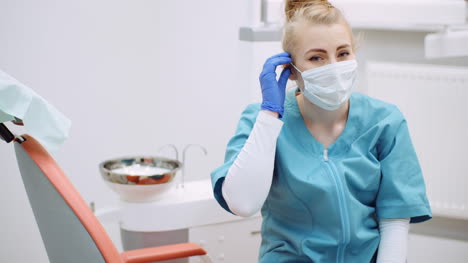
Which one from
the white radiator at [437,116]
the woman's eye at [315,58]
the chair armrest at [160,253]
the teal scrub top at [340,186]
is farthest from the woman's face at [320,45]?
the white radiator at [437,116]

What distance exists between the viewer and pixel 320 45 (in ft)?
4.58

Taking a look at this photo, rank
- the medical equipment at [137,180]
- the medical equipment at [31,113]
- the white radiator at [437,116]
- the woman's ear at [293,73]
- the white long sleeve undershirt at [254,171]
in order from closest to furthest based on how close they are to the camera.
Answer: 1. the medical equipment at [31,113]
2. the white long sleeve undershirt at [254,171]
3. the woman's ear at [293,73]
4. the medical equipment at [137,180]
5. the white radiator at [437,116]

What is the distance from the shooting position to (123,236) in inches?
68.7

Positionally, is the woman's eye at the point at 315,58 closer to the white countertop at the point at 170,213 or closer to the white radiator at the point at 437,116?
the white countertop at the point at 170,213

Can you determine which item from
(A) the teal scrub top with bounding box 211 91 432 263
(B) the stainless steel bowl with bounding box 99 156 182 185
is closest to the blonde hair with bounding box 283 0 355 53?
(A) the teal scrub top with bounding box 211 91 432 263

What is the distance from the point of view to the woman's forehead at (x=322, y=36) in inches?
54.8

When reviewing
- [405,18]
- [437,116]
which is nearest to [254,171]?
[405,18]

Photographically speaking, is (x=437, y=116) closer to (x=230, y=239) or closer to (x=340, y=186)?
(x=230, y=239)

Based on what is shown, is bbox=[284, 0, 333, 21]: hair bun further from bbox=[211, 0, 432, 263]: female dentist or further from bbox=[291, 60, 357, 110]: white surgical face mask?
bbox=[291, 60, 357, 110]: white surgical face mask

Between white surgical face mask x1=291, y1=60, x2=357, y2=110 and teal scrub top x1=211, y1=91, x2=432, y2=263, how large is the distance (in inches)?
3.0

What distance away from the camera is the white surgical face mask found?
54.3 inches

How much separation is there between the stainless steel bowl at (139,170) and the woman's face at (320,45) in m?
0.49

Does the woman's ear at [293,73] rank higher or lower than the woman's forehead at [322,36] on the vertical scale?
lower

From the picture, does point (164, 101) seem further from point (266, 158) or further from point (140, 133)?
point (266, 158)
